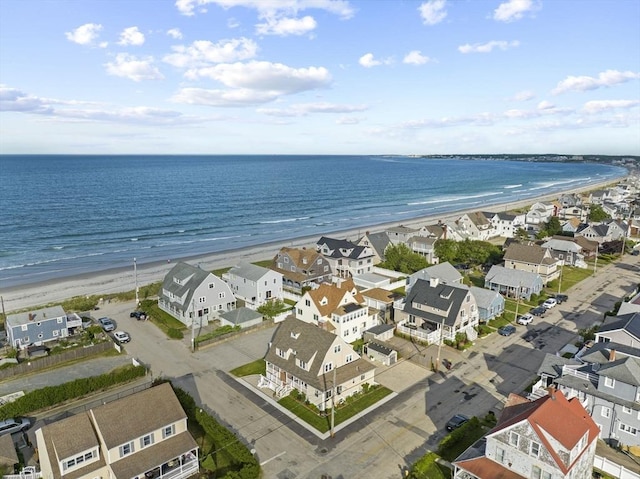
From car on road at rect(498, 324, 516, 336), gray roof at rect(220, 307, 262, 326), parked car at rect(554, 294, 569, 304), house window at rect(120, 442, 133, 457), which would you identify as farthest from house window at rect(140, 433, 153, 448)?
parked car at rect(554, 294, 569, 304)

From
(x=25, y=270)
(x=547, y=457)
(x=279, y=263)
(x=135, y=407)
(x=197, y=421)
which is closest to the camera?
(x=547, y=457)

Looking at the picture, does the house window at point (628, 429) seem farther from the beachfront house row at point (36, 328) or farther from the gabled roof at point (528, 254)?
the beachfront house row at point (36, 328)

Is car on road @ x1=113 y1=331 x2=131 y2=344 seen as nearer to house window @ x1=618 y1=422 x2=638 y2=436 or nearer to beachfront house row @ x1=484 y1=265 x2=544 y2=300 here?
house window @ x1=618 y1=422 x2=638 y2=436

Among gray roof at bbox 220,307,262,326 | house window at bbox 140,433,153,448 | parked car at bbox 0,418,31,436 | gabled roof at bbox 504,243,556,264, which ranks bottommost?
parked car at bbox 0,418,31,436

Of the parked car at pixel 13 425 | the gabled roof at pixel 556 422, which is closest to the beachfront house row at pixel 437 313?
the gabled roof at pixel 556 422

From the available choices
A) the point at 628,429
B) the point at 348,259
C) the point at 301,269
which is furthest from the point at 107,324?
the point at 628,429

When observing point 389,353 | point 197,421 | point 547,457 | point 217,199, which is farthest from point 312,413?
point 217,199

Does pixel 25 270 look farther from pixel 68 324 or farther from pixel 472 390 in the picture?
pixel 472 390
